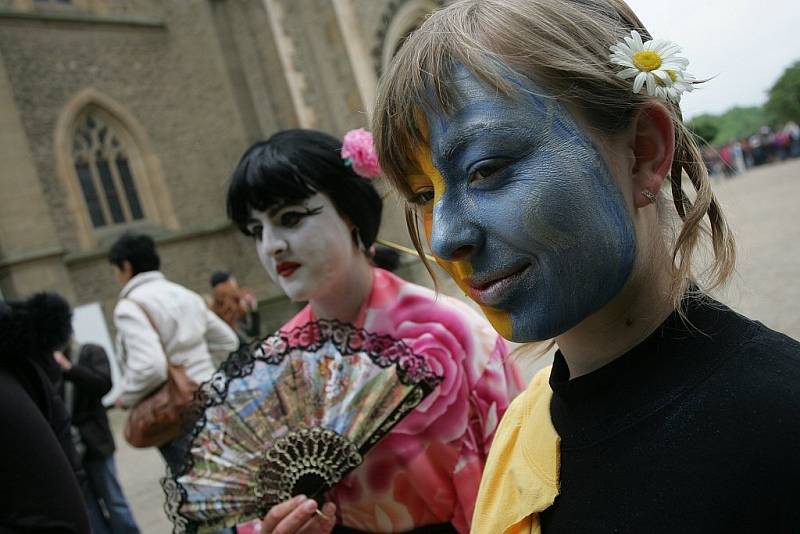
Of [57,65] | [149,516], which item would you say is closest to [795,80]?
[57,65]

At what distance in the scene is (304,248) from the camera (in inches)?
83.2

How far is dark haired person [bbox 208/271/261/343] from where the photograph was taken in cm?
646

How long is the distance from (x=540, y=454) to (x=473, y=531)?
235 millimetres

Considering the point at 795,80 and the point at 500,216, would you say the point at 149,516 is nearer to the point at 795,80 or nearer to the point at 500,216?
the point at 500,216

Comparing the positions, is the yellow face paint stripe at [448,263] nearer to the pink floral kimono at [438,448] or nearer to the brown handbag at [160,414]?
the pink floral kimono at [438,448]

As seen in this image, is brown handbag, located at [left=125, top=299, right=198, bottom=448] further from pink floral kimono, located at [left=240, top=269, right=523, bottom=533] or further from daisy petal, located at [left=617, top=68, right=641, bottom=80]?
daisy petal, located at [left=617, top=68, right=641, bottom=80]

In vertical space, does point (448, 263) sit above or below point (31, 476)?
above

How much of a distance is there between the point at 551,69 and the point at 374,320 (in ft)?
4.17

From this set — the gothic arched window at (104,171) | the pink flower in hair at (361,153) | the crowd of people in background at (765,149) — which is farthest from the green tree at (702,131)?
the crowd of people in background at (765,149)

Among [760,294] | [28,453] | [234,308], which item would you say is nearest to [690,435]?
[28,453]

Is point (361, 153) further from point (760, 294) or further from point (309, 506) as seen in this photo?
point (760, 294)

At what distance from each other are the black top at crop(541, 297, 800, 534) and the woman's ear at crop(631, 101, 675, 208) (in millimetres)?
193

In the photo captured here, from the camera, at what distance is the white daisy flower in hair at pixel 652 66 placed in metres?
1.03

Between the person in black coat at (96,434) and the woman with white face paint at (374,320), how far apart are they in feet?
9.05
